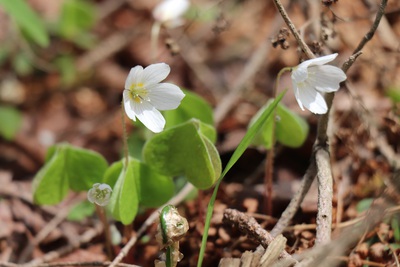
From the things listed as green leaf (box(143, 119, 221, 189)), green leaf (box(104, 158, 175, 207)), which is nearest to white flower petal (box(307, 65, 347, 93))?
green leaf (box(143, 119, 221, 189))

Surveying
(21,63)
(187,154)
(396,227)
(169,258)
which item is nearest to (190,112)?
(187,154)

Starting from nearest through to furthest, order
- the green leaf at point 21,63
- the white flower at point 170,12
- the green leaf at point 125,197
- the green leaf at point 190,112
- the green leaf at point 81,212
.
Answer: the green leaf at point 125,197, the green leaf at point 190,112, the green leaf at point 81,212, the white flower at point 170,12, the green leaf at point 21,63

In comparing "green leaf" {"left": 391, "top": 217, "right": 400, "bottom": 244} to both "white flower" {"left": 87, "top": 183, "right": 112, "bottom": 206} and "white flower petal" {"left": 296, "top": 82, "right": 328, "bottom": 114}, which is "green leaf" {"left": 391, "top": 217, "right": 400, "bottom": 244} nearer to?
"white flower petal" {"left": 296, "top": 82, "right": 328, "bottom": 114}

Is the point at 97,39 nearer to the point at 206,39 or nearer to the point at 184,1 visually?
the point at 206,39

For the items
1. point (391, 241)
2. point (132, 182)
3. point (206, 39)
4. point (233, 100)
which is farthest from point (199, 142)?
point (206, 39)

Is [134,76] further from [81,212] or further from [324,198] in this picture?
[81,212]

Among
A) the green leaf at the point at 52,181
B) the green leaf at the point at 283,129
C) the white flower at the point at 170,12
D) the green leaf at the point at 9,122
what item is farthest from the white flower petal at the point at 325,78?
the green leaf at the point at 9,122

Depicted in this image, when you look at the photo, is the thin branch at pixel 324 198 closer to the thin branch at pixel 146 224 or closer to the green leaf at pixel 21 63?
the thin branch at pixel 146 224
